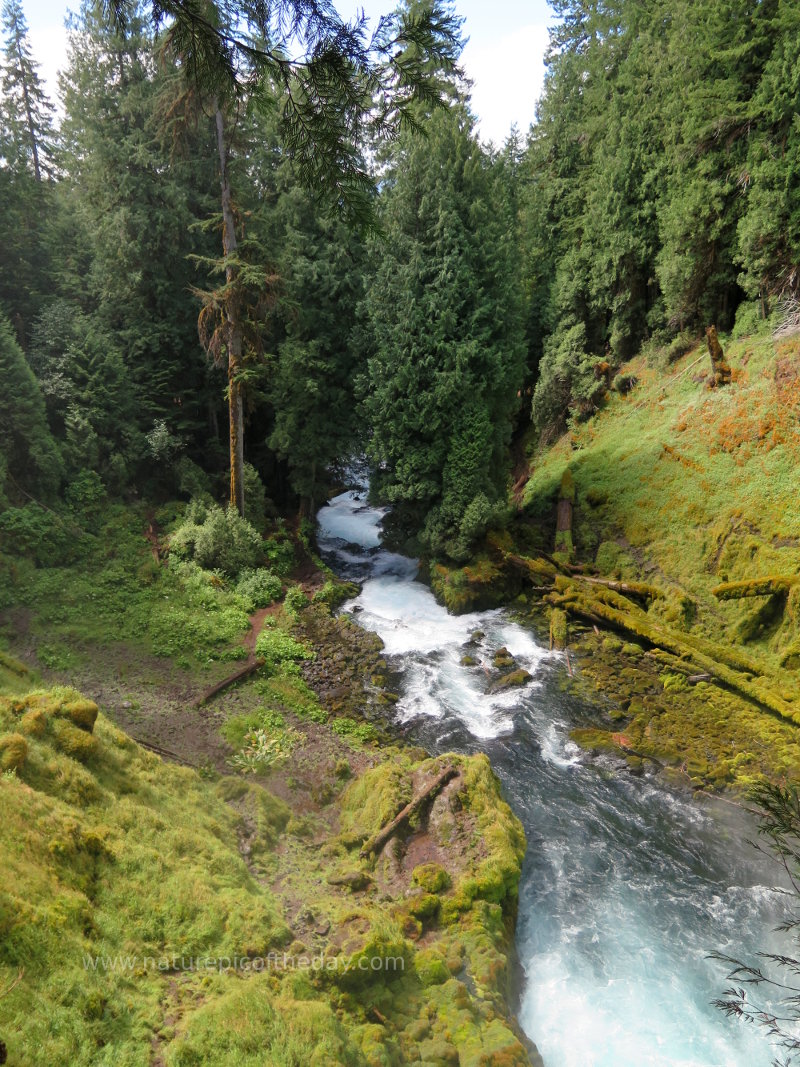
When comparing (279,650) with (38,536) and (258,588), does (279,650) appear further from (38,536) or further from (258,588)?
(38,536)

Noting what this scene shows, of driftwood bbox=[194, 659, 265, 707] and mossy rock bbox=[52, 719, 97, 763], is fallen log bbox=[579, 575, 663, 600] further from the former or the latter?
mossy rock bbox=[52, 719, 97, 763]

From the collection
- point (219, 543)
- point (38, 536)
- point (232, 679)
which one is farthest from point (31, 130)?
point (232, 679)

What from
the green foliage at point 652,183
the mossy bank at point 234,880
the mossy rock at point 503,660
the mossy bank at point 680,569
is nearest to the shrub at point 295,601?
the mossy bank at point 234,880

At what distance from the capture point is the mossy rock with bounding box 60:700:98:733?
6.55 metres

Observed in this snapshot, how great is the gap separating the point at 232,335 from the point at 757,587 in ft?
51.1

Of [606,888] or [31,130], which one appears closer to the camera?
[606,888]

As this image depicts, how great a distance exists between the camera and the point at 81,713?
21.8 ft

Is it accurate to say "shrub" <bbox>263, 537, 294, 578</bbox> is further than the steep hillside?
Yes

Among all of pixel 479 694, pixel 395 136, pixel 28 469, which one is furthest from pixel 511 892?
pixel 28 469

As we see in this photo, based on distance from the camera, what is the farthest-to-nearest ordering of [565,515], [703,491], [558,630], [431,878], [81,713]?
[565,515]
[703,491]
[558,630]
[431,878]
[81,713]

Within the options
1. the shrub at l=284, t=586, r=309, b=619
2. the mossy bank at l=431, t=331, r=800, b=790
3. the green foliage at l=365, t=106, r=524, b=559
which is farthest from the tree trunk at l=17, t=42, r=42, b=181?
the mossy bank at l=431, t=331, r=800, b=790

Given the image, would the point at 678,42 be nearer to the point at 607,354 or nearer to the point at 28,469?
the point at 607,354

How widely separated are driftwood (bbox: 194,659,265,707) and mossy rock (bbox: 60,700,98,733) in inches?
192

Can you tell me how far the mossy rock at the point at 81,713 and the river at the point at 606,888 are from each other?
20.4ft
